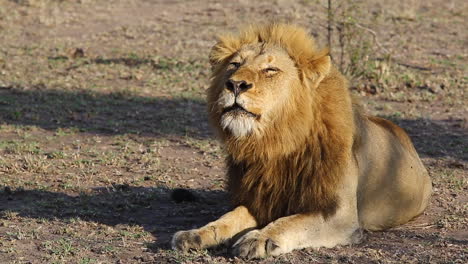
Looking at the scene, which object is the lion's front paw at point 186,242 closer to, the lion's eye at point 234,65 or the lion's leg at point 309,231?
the lion's leg at point 309,231

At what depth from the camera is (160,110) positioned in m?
10.1

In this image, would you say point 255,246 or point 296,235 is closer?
point 255,246

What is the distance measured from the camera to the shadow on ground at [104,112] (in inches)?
368

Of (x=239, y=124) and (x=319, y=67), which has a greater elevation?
(x=319, y=67)

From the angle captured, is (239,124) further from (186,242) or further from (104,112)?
(104,112)

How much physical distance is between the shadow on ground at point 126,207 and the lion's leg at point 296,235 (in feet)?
2.78

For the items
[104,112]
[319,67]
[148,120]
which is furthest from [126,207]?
[104,112]

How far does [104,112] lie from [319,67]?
4.93 metres

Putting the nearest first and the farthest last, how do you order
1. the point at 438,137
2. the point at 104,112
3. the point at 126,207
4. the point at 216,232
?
the point at 216,232
the point at 126,207
the point at 438,137
the point at 104,112

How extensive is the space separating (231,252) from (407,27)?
34.9ft

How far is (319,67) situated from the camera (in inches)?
216

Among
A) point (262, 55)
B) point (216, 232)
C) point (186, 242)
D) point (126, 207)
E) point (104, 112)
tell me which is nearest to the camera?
point (186, 242)

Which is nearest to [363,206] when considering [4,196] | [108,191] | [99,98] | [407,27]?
[108,191]

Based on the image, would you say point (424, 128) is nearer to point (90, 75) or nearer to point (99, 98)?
point (99, 98)
